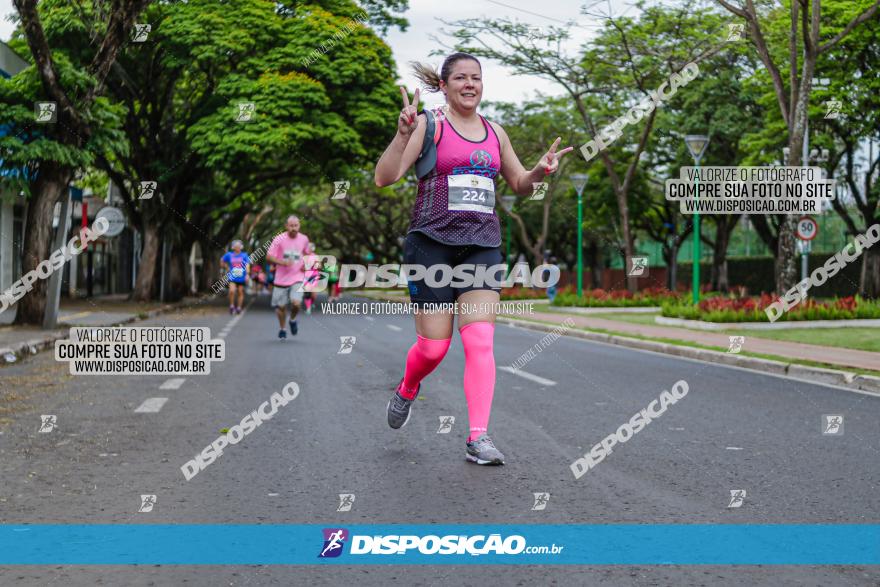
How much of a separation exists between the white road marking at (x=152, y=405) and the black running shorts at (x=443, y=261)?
10.9 ft

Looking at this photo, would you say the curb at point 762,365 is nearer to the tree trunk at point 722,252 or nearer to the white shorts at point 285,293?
the white shorts at point 285,293

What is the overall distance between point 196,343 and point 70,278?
2483cm

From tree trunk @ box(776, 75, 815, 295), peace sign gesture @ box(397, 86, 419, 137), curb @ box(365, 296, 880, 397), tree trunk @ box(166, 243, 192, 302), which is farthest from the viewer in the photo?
tree trunk @ box(166, 243, 192, 302)

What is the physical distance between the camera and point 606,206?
4578cm

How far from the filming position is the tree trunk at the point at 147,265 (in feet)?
99.9

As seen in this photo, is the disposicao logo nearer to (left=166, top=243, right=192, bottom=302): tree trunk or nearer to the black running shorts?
the black running shorts

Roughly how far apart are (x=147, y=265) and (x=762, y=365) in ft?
75.2

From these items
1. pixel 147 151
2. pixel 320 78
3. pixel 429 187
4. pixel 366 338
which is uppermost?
pixel 320 78

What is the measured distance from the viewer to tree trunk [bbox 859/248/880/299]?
32625mm

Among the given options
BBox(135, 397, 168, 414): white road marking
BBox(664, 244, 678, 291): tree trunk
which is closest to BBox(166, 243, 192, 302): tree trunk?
BBox(664, 244, 678, 291): tree trunk

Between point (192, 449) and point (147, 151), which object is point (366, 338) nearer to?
point (192, 449)

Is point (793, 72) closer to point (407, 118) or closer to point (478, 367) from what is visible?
point (478, 367)

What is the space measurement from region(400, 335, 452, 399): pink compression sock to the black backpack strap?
0.92 meters

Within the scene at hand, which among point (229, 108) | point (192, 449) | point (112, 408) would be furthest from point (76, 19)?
point (192, 449)
